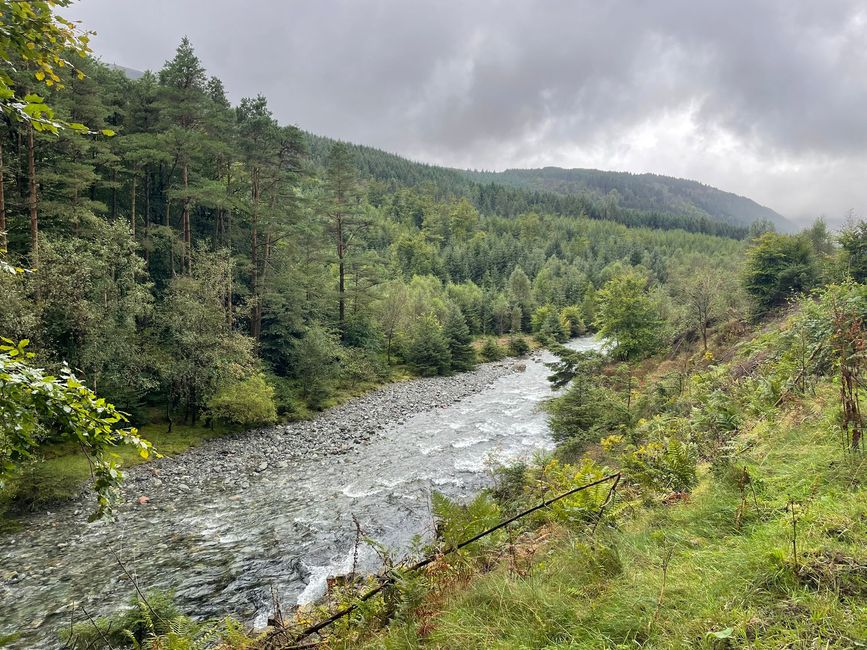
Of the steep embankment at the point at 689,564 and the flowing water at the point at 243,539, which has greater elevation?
the steep embankment at the point at 689,564

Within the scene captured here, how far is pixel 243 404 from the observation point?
814 inches

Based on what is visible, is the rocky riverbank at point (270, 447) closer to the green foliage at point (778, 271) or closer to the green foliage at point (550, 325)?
the green foliage at point (778, 271)

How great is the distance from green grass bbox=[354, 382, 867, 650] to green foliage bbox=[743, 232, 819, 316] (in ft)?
99.4

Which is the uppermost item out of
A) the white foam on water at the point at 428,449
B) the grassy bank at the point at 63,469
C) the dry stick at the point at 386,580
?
the dry stick at the point at 386,580

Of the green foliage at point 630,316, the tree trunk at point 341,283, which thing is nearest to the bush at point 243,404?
the tree trunk at point 341,283

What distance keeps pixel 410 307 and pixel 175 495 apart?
35736 mm

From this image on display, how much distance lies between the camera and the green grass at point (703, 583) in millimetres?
2670

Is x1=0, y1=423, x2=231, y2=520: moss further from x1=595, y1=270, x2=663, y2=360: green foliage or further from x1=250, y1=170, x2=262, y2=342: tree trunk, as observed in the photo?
x1=595, y1=270, x2=663, y2=360: green foliage

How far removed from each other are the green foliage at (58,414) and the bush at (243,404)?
59.5ft

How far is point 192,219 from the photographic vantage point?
3062 cm

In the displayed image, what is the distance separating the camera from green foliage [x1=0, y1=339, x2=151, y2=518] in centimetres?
309

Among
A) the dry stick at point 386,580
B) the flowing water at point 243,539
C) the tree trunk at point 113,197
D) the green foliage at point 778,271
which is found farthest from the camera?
the green foliage at point 778,271

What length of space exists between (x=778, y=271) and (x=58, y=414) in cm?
3774

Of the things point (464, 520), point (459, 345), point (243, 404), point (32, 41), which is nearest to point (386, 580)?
point (464, 520)
